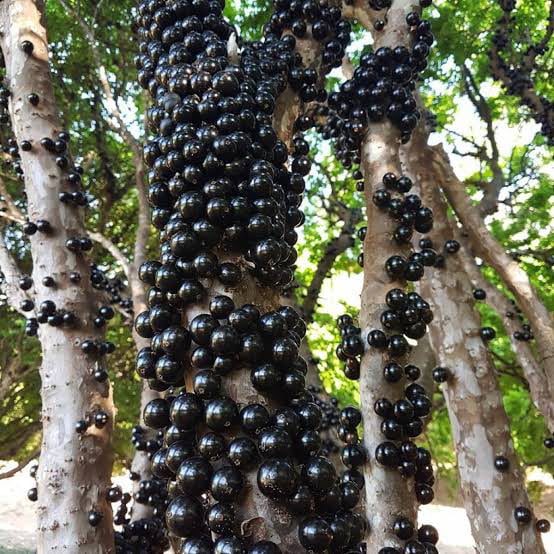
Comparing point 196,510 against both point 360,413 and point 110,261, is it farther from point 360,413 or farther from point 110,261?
point 110,261

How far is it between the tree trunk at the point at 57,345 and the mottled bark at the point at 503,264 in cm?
287

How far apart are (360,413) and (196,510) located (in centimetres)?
139

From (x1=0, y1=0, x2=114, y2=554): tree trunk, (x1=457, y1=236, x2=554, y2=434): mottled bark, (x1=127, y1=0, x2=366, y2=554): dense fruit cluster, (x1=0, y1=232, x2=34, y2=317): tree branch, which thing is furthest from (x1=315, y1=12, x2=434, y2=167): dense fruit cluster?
(x1=0, y1=232, x2=34, y2=317): tree branch

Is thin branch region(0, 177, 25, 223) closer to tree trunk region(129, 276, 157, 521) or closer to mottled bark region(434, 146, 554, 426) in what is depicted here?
tree trunk region(129, 276, 157, 521)

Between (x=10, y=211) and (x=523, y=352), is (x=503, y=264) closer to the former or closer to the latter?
(x=523, y=352)

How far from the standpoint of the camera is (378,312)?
260cm

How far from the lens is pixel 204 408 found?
1.49 metres

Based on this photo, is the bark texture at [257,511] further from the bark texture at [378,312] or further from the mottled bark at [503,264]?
the mottled bark at [503,264]

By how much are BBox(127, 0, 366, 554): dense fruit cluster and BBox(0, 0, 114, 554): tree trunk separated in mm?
1143

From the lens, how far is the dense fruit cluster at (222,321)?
54.6 inches

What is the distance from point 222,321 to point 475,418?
234cm

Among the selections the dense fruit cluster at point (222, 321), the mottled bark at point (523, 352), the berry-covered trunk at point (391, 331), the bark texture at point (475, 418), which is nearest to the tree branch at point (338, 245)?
the mottled bark at point (523, 352)

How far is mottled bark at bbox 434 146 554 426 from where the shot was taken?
362 centimetres

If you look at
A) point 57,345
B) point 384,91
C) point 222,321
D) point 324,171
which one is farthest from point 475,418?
point 324,171
